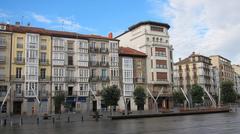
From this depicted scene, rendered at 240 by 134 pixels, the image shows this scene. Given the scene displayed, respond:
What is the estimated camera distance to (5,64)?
181 ft

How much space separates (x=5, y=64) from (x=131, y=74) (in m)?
28.4

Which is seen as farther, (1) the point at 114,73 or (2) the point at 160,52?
(2) the point at 160,52

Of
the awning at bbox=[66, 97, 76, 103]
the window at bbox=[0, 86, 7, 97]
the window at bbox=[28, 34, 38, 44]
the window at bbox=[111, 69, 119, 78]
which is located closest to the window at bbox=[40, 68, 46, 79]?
the window at bbox=[28, 34, 38, 44]

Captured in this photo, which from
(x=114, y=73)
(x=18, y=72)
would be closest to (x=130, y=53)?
(x=114, y=73)

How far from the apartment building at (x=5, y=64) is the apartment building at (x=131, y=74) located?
81.2 feet

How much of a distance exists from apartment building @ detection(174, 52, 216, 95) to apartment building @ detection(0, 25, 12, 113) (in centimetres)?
6453

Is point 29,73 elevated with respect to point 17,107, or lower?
elevated

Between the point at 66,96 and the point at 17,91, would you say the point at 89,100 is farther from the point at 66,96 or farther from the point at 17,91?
the point at 17,91

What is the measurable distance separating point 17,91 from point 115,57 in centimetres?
2314

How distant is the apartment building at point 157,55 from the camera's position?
71938 mm

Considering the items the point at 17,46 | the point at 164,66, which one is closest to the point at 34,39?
the point at 17,46

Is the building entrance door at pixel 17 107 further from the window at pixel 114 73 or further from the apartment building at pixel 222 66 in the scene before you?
the apartment building at pixel 222 66

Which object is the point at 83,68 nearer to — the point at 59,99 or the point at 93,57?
the point at 93,57

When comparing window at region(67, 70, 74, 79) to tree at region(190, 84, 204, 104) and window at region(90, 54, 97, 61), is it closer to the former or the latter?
window at region(90, 54, 97, 61)
